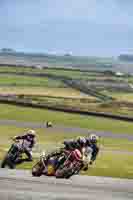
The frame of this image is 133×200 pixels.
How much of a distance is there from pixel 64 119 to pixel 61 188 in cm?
2545

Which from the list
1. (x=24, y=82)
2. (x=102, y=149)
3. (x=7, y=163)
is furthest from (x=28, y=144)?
(x=24, y=82)

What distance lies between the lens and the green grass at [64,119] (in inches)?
1703

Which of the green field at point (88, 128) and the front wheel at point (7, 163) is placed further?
the green field at point (88, 128)

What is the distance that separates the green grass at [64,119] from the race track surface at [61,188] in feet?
64.1

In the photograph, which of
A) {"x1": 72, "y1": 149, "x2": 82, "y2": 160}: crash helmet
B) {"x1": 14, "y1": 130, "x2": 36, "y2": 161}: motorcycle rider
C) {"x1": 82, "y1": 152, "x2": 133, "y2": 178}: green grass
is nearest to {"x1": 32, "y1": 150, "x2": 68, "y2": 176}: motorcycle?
{"x1": 72, "y1": 149, "x2": 82, "y2": 160}: crash helmet

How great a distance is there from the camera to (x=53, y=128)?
1604 inches

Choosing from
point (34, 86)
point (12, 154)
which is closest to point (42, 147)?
point (12, 154)

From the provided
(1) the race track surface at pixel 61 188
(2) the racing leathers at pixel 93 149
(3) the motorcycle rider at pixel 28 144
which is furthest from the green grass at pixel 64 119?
(1) the race track surface at pixel 61 188

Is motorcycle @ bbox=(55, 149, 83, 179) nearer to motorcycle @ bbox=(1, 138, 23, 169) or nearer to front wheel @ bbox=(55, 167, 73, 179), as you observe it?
front wheel @ bbox=(55, 167, 73, 179)

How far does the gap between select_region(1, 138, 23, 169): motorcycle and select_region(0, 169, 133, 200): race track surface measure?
176cm

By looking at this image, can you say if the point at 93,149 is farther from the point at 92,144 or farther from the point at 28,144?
the point at 28,144

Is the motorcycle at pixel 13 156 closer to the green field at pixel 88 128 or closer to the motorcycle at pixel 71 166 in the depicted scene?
the green field at pixel 88 128

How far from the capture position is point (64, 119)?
45.8m

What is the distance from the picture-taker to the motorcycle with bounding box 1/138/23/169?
25219mm
